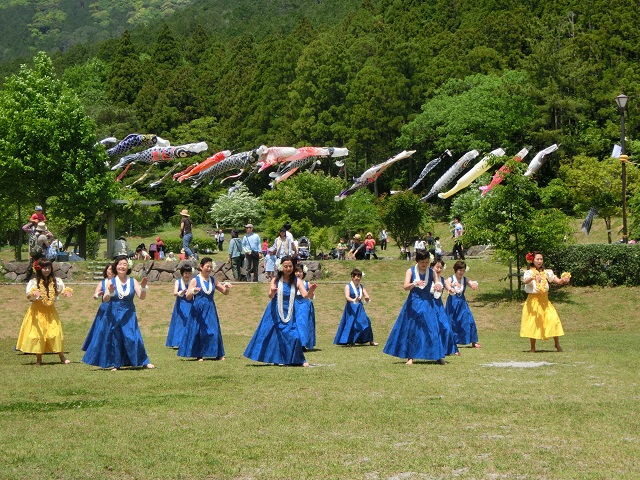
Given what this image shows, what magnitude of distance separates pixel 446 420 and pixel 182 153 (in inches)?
1621

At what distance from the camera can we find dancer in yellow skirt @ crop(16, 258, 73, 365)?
1465cm

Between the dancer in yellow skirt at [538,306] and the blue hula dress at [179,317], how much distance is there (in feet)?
19.4

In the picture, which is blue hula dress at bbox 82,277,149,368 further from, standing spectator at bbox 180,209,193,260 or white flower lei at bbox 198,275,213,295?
standing spectator at bbox 180,209,193,260

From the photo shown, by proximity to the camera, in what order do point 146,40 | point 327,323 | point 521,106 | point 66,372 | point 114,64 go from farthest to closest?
point 146,40
point 114,64
point 521,106
point 327,323
point 66,372

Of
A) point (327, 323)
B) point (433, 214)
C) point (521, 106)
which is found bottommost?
point (327, 323)

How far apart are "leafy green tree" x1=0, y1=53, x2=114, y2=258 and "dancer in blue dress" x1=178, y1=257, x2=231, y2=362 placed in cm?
2437

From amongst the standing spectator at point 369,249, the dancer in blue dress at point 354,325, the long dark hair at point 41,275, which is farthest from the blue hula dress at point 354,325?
the standing spectator at point 369,249

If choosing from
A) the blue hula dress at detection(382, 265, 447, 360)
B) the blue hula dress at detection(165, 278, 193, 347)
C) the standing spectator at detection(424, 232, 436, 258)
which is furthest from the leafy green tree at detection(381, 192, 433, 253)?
the blue hula dress at detection(382, 265, 447, 360)

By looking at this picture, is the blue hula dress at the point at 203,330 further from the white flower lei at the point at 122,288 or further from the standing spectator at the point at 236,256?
the standing spectator at the point at 236,256

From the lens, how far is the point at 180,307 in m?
17.9

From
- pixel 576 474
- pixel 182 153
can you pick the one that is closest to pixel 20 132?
pixel 182 153

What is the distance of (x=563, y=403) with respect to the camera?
9.95 meters

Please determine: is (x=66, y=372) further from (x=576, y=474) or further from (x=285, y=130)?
(x=285, y=130)

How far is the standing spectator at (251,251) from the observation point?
29094mm
